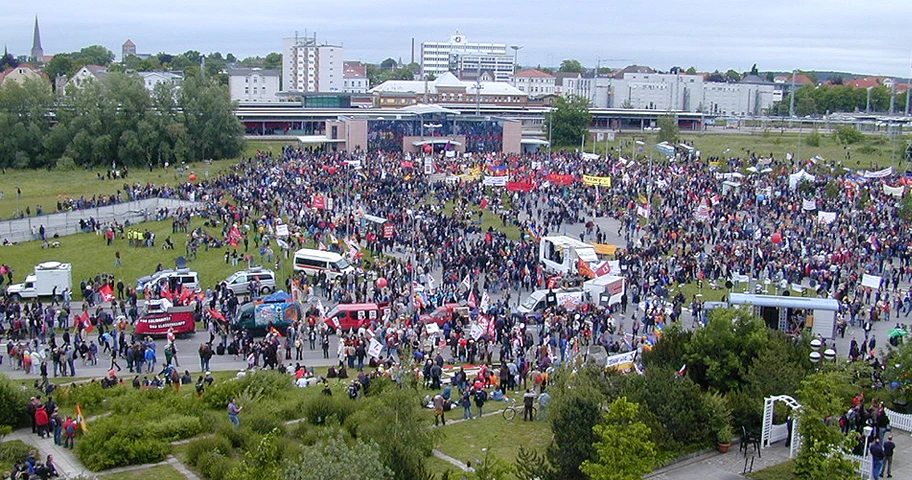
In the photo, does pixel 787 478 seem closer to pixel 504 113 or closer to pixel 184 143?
pixel 184 143

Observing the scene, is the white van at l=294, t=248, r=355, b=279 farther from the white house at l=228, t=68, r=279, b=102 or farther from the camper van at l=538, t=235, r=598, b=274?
the white house at l=228, t=68, r=279, b=102

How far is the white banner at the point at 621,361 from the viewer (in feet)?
74.0

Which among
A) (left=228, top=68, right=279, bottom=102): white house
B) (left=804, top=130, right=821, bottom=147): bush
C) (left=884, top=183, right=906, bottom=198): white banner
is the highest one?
(left=228, top=68, right=279, bottom=102): white house

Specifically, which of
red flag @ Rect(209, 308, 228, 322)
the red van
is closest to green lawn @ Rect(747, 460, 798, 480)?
the red van

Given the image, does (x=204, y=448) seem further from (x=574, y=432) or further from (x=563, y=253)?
(x=563, y=253)

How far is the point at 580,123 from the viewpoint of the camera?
296ft

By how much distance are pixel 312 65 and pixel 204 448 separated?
13851cm

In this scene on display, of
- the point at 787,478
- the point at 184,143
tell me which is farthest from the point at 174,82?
the point at 787,478

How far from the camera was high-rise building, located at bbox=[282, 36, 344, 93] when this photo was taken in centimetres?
15000

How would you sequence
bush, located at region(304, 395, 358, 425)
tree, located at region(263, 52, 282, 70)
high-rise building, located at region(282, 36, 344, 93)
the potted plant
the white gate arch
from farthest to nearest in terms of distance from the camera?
1. tree, located at region(263, 52, 282, 70)
2. high-rise building, located at region(282, 36, 344, 93)
3. bush, located at region(304, 395, 358, 425)
4. the potted plant
5. the white gate arch

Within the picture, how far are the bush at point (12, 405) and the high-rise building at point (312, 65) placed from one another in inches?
5256

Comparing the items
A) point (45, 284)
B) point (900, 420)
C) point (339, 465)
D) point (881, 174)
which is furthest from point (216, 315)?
point (881, 174)

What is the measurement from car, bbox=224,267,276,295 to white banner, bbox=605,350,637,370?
14331mm

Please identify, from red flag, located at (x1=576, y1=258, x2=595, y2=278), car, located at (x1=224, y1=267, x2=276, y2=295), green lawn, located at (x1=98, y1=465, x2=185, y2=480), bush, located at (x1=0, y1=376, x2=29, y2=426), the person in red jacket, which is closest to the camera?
green lawn, located at (x1=98, y1=465, x2=185, y2=480)
